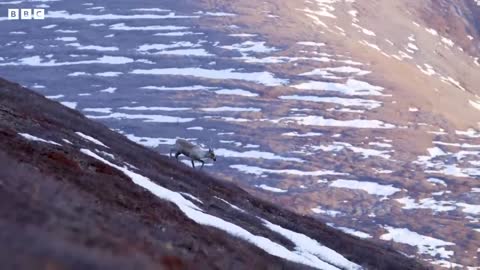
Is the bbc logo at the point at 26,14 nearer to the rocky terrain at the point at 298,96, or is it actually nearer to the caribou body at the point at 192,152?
the rocky terrain at the point at 298,96

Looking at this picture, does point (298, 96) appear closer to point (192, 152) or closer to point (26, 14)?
point (26, 14)

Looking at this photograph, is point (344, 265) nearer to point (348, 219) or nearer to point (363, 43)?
point (348, 219)

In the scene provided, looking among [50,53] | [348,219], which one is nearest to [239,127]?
[348,219]

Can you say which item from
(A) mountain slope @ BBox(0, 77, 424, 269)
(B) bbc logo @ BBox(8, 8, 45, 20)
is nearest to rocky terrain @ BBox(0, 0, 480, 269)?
(B) bbc logo @ BBox(8, 8, 45, 20)

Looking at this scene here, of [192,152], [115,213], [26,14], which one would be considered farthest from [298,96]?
[115,213]

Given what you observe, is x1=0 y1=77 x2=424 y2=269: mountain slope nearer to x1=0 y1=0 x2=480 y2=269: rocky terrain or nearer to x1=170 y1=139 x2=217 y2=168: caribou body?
x1=170 y1=139 x2=217 y2=168: caribou body

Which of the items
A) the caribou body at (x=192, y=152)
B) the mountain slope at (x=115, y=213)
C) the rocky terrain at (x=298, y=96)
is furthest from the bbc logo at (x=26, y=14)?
the mountain slope at (x=115, y=213)

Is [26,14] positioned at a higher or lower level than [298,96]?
lower
